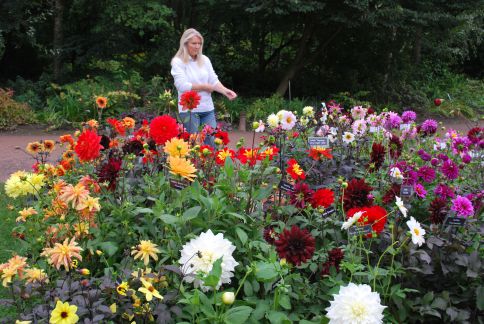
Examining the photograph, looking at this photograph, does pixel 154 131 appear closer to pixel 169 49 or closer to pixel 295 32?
pixel 169 49

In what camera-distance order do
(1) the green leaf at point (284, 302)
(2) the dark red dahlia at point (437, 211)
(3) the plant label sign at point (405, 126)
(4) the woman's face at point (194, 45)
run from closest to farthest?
1. (1) the green leaf at point (284, 302)
2. (2) the dark red dahlia at point (437, 211)
3. (3) the plant label sign at point (405, 126)
4. (4) the woman's face at point (194, 45)

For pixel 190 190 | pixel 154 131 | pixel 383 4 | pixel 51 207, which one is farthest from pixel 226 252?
pixel 383 4

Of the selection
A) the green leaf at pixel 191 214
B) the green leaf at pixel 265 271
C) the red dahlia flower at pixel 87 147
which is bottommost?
the green leaf at pixel 265 271

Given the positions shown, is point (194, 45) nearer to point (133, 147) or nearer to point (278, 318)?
point (133, 147)

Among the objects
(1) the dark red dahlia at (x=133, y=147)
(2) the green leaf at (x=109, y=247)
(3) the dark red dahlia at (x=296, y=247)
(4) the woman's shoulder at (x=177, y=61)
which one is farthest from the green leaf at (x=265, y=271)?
(4) the woman's shoulder at (x=177, y=61)

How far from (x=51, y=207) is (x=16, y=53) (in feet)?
39.3

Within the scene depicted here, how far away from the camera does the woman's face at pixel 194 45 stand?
5.08 metres

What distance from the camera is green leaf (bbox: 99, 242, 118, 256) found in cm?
235

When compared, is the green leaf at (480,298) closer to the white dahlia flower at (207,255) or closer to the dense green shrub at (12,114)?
the white dahlia flower at (207,255)

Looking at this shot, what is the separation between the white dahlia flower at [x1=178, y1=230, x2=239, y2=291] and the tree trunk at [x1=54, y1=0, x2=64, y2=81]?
1088cm

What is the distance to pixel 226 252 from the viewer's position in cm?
202

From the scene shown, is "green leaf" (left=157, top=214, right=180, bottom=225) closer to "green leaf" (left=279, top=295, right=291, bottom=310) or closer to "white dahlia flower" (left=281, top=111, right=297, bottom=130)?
"green leaf" (left=279, top=295, right=291, bottom=310)

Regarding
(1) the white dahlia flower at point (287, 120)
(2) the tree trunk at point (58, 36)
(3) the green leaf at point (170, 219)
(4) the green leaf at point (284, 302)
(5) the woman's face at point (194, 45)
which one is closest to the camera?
(4) the green leaf at point (284, 302)

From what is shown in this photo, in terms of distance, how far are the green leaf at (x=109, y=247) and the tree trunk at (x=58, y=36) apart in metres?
10.4
